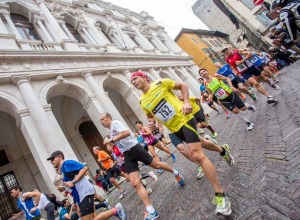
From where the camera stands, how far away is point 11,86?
27.5 ft

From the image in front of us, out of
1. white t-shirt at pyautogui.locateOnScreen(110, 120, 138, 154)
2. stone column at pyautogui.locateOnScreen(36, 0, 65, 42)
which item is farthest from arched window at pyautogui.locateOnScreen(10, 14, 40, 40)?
white t-shirt at pyautogui.locateOnScreen(110, 120, 138, 154)

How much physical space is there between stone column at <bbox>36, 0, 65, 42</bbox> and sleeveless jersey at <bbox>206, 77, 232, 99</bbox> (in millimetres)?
10079

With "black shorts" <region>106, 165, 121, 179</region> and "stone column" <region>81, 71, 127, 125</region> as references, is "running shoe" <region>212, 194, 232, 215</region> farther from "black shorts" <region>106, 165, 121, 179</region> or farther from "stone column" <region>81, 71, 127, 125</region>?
"stone column" <region>81, 71, 127, 125</region>

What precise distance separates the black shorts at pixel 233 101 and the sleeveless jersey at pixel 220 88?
0.40 feet

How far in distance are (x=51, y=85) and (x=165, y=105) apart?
832cm

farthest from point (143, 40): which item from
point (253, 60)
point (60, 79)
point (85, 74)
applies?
point (253, 60)

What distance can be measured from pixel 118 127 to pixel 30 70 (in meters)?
7.54

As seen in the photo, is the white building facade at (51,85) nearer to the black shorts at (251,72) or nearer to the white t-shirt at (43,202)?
the white t-shirt at (43,202)

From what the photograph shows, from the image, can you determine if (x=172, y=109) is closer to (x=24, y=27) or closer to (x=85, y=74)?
(x=85, y=74)

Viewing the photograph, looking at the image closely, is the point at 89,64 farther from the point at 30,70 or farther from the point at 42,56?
the point at 30,70

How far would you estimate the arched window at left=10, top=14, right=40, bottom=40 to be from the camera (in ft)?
41.0

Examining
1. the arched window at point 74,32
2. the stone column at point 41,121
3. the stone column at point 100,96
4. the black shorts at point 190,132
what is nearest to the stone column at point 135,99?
the stone column at point 100,96

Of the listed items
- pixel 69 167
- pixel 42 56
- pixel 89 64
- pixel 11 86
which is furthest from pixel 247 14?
pixel 69 167

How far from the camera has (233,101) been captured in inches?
225
